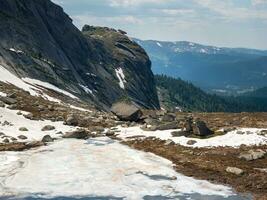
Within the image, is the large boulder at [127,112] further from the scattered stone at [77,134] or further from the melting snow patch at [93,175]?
the melting snow patch at [93,175]

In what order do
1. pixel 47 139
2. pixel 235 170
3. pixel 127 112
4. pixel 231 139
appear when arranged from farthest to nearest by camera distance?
pixel 127 112, pixel 47 139, pixel 231 139, pixel 235 170

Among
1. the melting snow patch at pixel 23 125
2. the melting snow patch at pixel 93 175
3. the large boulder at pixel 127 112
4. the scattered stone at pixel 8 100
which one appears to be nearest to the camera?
the melting snow patch at pixel 93 175

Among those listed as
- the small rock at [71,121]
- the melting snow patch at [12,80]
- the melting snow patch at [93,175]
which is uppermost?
the melting snow patch at [12,80]

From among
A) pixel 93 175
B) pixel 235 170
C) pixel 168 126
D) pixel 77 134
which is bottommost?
pixel 93 175

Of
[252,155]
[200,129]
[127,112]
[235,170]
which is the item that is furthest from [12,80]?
[235,170]

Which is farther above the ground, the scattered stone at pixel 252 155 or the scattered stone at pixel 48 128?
the scattered stone at pixel 48 128

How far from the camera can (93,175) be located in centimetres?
4041

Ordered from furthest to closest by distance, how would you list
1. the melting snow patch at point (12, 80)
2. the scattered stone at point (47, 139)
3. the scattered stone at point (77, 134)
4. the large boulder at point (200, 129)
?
the melting snow patch at point (12, 80) < the scattered stone at point (77, 134) < the large boulder at point (200, 129) < the scattered stone at point (47, 139)

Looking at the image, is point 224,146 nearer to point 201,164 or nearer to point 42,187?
point 201,164

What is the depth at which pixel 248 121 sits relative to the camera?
70062mm

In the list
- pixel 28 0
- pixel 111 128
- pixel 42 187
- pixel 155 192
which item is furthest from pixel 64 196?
pixel 28 0

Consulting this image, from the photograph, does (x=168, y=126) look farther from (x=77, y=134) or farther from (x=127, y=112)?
(x=127, y=112)

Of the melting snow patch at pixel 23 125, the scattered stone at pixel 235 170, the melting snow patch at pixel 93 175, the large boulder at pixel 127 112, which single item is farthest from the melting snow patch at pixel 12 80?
the scattered stone at pixel 235 170

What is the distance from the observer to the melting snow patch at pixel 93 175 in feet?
117
